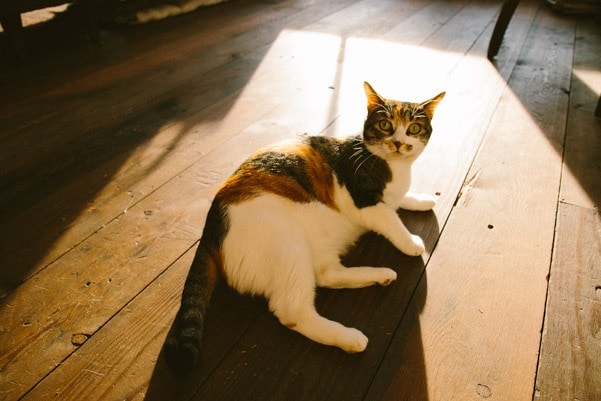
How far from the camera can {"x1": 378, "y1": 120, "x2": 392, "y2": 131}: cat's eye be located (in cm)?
108

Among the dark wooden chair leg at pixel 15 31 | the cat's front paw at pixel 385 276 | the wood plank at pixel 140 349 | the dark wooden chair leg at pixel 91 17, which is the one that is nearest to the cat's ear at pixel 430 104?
the cat's front paw at pixel 385 276

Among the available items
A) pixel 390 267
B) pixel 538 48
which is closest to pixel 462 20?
pixel 538 48

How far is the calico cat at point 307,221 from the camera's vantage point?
85 cm

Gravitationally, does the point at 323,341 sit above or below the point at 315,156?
below

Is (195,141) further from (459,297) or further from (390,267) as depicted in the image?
(459,297)

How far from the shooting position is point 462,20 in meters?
3.18

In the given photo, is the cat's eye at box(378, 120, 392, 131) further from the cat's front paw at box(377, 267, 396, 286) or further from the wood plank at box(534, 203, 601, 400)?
the wood plank at box(534, 203, 601, 400)

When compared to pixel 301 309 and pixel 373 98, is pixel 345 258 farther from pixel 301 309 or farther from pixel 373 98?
pixel 373 98

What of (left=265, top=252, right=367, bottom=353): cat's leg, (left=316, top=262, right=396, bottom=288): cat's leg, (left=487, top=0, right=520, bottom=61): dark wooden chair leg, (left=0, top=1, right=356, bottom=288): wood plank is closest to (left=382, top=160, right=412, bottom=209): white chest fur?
(left=316, top=262, right=396, bottom=288): cat's leg

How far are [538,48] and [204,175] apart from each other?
259 centimetres

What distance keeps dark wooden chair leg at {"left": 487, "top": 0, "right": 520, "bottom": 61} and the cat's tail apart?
232 centimetres

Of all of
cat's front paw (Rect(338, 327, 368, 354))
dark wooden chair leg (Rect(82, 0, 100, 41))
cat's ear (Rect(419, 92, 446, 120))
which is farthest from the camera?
dark wooden chair leg (Rect(82, 0, 100, 41))

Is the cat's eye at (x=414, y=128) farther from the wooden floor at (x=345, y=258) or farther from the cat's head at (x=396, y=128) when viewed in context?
the wooden floor at (x=345, y=258)

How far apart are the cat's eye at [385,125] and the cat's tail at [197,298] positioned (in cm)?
53
